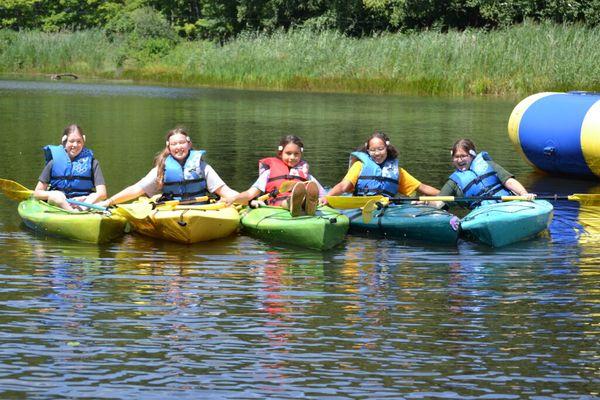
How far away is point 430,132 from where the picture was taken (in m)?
19.9

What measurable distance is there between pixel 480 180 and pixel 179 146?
8.42 ft

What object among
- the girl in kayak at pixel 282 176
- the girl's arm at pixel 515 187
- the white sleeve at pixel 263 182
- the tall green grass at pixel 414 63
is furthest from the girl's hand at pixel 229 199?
the tall green grass at pixel 414 63

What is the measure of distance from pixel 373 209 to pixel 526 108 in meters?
5.74

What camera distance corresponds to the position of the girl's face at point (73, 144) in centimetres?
1016

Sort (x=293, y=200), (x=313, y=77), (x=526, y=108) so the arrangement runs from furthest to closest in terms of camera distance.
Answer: (x=313, y=77) → (x=526, y=108) → (x=293, y=200)

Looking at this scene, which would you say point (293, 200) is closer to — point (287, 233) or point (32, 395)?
point (287, 233)

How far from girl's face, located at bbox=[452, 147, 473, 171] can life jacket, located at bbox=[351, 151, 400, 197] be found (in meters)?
0.53

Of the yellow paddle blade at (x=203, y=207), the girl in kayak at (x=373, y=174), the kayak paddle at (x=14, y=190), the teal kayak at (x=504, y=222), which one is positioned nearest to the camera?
the teal kayak at (x=504, y=222)

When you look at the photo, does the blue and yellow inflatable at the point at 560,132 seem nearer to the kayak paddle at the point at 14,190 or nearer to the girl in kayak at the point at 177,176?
the girl in kayak at the point at 177,176

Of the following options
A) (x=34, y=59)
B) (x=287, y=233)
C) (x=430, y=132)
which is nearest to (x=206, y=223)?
(x=287, y=233)

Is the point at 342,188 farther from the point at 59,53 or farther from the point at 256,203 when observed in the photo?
the point at 59,53

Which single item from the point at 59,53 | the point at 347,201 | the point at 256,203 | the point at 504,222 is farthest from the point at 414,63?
the point at 504,222

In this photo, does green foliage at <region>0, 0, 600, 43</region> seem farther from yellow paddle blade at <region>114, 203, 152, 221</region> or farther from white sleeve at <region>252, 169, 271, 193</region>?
yellow paddle blade at <region>114, 203, 152, 221</region>

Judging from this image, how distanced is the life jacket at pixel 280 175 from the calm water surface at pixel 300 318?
55cm
